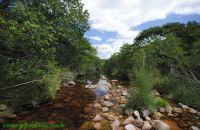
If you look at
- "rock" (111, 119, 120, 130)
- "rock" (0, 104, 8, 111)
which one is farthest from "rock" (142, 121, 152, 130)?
"rock" (0, 104, 8, 111)

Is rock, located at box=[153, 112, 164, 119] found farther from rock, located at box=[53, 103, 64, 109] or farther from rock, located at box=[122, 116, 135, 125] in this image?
rock, located at box=[53, 103, 64, 109]

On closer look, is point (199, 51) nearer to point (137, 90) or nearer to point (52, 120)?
point (137, 90)

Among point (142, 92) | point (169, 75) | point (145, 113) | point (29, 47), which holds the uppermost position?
point (29, 47)

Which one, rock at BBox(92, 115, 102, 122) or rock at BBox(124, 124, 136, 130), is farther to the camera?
rock at BBox(92, 115, 102, 122)

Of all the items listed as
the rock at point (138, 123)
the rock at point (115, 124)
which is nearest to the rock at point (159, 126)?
the rock at point (138, 123)

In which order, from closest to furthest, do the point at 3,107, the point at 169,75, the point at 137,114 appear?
the point at 137,114, the point at 3,107, the point at 169,75

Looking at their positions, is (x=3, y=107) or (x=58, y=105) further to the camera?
(x=58, y=105)

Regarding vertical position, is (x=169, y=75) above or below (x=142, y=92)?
above

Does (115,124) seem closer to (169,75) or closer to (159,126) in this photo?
(159,126)

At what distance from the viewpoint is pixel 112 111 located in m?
6.60

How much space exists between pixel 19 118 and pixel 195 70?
9516 mm

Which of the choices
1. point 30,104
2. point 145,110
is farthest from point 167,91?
point 30,104

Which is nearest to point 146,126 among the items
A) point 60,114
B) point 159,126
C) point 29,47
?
point 159,126

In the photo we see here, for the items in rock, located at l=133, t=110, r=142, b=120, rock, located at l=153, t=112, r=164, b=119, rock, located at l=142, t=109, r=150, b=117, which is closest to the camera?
rock, located at l=133, t=110, r=142, b=120
